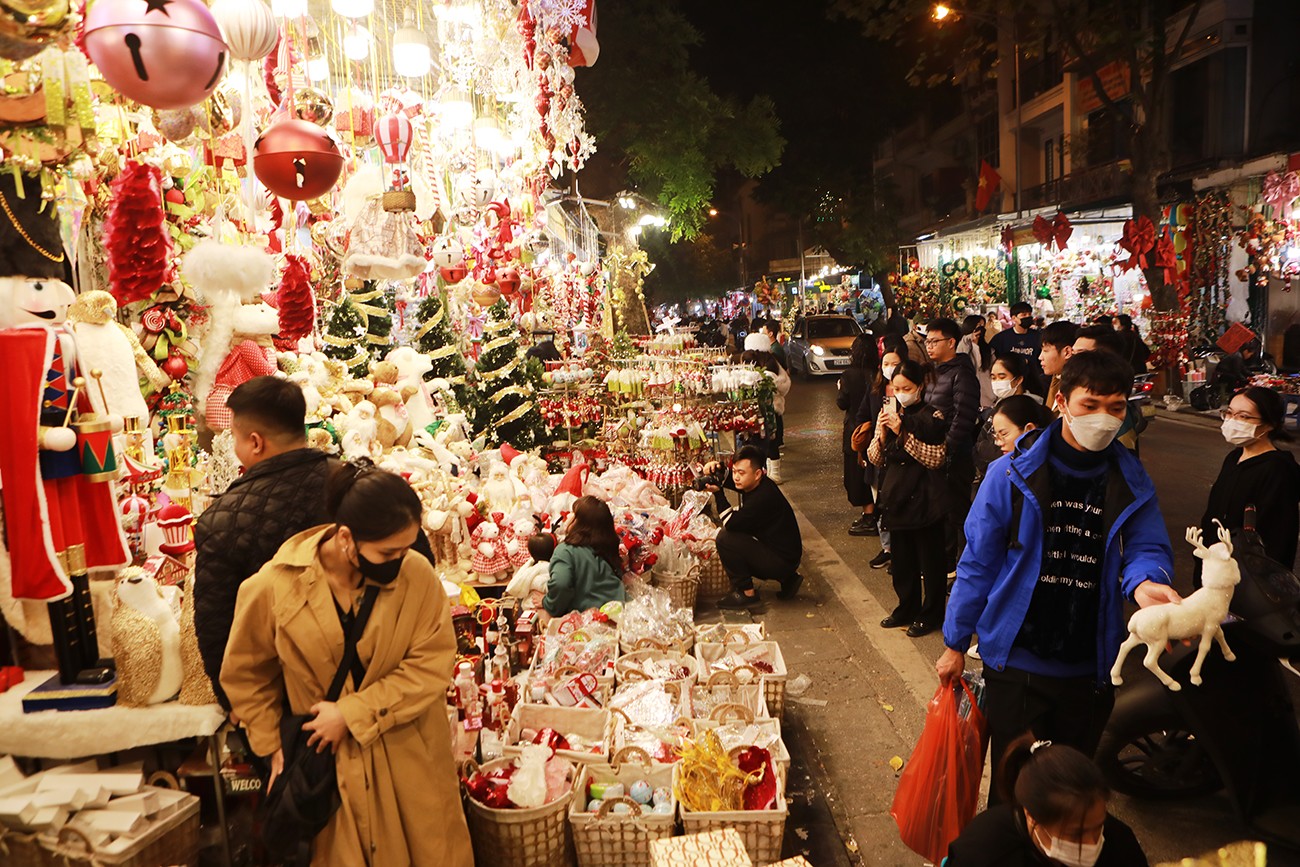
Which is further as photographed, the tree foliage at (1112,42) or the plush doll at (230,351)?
the tree foliage at (1112,42)

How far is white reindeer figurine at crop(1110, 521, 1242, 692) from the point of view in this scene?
2.48m

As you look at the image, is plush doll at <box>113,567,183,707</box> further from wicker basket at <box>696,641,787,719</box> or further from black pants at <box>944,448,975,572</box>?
black pants at <box>944,448,975,572</box>

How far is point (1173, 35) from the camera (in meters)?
17.6

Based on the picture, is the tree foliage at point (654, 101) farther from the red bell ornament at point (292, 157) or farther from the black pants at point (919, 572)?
the red bell ornament at point (292, 157)

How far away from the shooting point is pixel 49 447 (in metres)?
3.22

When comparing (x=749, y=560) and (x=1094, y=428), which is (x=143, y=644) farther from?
(x=749, y=560)

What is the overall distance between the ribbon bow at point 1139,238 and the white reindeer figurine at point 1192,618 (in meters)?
12.4

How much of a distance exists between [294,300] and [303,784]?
3.72 m

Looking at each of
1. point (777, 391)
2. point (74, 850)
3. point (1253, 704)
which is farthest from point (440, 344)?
point (1253, 704)

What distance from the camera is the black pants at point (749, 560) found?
631 cm

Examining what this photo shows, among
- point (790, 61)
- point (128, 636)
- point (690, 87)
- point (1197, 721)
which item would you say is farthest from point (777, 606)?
point (790, 61)

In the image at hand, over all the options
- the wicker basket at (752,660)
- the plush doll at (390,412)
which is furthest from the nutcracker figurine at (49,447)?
the plush doll at (390,412)

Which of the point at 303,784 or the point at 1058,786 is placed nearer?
the point at 1058,786

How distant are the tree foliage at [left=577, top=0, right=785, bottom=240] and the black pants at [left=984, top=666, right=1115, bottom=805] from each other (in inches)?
546
